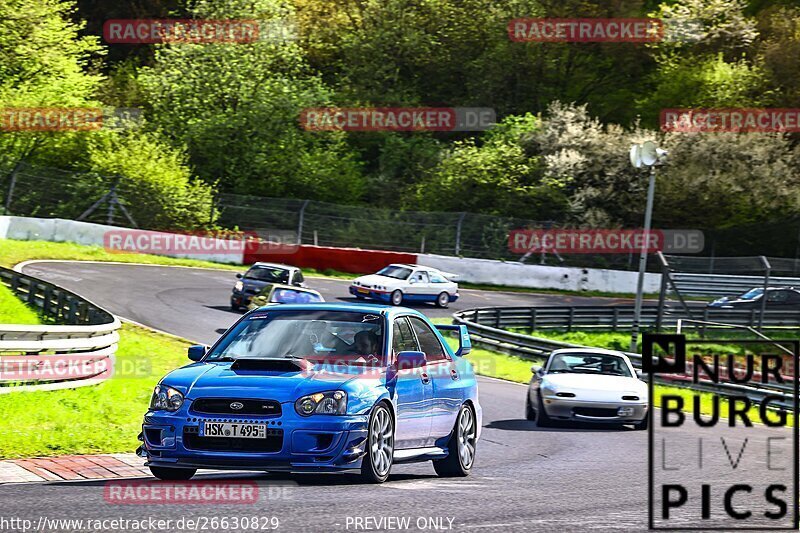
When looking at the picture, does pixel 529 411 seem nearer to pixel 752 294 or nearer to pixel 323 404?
pixel 323 404

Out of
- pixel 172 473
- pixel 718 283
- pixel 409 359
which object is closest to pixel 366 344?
pixel 409 359

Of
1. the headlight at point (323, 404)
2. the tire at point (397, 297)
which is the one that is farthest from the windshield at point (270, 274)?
the headlight at point (323, 404)

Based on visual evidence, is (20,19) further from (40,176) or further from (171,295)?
(171,295)

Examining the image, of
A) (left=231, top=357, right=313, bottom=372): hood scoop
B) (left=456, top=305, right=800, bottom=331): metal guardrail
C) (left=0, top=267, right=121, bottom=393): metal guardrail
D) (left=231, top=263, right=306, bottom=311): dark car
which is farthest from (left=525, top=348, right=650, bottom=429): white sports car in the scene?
(left=456, top=305, right=800, bottom=331): metal guardrail

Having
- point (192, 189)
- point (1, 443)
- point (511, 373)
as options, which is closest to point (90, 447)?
point (1, 443)

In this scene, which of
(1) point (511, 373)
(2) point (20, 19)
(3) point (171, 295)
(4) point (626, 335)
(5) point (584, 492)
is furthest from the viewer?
(2) point (20, 19)

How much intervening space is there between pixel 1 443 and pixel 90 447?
91cm

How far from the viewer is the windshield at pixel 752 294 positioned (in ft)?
119

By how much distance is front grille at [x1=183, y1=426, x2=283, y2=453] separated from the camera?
29.6 feet

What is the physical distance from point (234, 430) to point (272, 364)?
2.40 feet

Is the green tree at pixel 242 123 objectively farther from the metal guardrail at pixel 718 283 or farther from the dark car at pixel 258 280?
the metal guardrail at pixel 718 283

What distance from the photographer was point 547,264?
48.2 meters

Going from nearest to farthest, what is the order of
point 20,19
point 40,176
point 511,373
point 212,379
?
point 212,379, point 511,373, point 40,176, point 20,19

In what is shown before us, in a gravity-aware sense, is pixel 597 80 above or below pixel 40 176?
above
